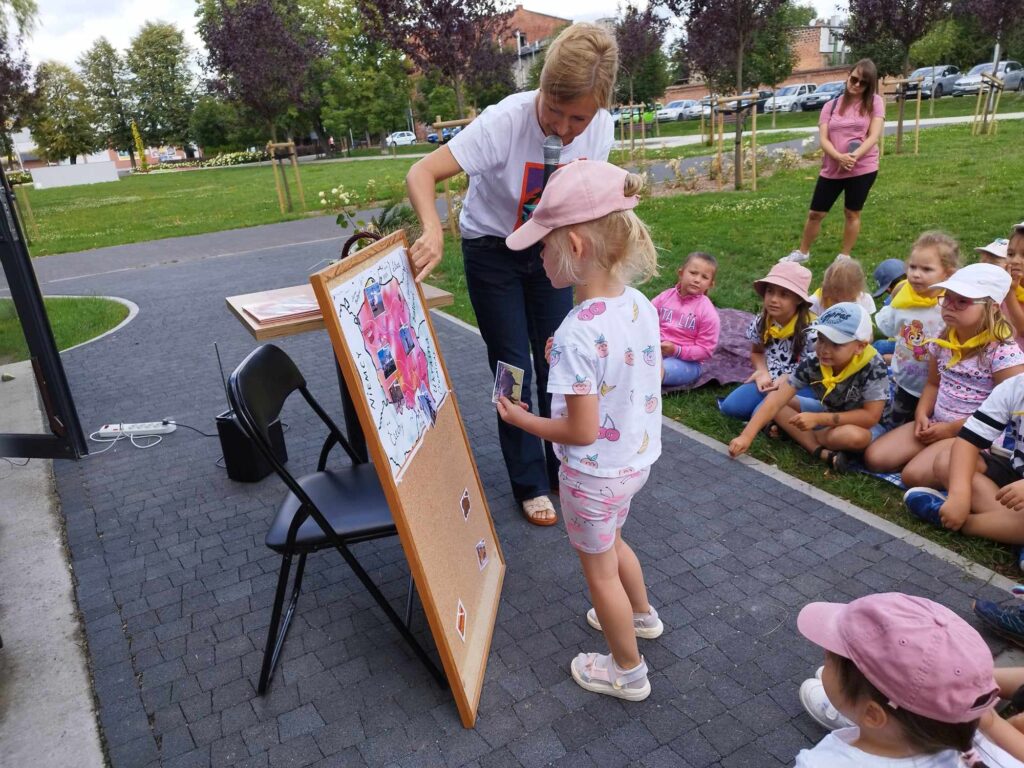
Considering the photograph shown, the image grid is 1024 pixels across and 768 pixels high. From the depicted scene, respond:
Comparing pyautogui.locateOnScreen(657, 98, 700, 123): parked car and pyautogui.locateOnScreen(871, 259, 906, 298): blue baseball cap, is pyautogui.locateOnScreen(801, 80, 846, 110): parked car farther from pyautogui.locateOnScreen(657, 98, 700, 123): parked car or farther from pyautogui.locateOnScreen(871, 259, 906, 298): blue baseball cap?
pyautogui.locateOnScreen(871, 259, 906, 298): blue baseball cap

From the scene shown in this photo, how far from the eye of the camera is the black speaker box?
13.1ft

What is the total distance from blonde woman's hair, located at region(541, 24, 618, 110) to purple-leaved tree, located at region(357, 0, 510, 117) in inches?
422

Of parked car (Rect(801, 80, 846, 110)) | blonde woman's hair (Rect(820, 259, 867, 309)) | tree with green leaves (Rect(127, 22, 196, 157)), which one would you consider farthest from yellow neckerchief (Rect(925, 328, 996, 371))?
tree with green leaves (Rect(127, 22, 196, 157))

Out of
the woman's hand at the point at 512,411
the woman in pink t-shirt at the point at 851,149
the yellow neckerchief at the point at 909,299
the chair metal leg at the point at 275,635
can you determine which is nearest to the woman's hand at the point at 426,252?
the woman's hand at the point at 512,411

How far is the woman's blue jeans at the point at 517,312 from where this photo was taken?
3043 mm

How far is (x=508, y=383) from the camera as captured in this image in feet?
7.13

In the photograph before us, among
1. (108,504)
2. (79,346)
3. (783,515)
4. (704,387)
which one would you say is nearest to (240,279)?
(79,346)

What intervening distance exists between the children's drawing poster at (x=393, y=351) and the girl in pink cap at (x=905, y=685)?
3.97ft

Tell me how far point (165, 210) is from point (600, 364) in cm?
2243

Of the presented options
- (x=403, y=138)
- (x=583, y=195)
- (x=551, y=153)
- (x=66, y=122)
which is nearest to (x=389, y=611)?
(x=583, y=195)

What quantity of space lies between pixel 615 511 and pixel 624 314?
583 millimetres

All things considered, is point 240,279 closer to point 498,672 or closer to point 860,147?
point 860,147

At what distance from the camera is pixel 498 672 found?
2.51 metres

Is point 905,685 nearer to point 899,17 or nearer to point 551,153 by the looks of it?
point 551,153
